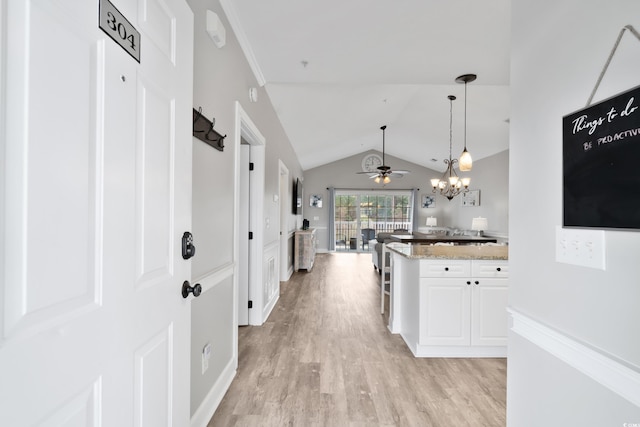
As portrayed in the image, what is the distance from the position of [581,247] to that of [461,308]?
76.3 inches

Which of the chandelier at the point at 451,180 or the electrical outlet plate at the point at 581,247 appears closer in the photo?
the electrical outlet plate at the point at 581,247

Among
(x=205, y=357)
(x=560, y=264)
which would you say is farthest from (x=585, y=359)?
(x=205, y=357)

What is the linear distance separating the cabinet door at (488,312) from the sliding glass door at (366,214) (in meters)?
7.73

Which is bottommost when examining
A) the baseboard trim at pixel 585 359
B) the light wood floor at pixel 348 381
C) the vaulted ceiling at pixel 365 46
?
the light wood floor at pixel 348 381

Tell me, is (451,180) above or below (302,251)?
above

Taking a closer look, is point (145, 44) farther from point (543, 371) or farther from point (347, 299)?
point (347, 299)

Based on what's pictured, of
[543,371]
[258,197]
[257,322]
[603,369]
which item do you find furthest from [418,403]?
[258,197]

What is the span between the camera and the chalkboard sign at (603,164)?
865 millimetres

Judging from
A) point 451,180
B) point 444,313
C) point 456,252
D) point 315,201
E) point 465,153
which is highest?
point 465,153

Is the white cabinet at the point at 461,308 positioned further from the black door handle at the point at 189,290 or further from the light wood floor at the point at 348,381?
the black door handle at the point at 189,290

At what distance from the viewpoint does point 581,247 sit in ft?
3.41

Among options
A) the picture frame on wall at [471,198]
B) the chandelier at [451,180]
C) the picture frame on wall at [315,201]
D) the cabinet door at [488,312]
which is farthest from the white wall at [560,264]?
the picture frame on wall at [315,201]

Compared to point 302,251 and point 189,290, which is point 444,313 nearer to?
point 189,290

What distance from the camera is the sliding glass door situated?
10.6 m
